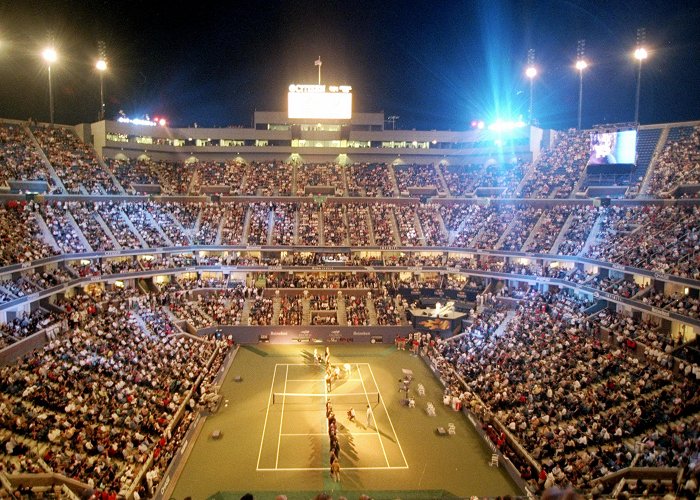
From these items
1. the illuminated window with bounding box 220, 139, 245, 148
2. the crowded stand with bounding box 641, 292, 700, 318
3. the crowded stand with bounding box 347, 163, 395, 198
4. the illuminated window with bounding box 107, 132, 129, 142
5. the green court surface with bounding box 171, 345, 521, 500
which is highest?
the illuminated window with bounding box 220, 139, 245, 148

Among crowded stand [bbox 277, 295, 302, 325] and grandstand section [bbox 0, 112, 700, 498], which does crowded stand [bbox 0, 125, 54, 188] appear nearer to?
grandstand section [bbox 0, 112, 700, 498]

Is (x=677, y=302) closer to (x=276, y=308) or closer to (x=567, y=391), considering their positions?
(x=567, y=391)

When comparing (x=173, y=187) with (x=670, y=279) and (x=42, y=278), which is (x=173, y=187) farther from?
(x=670, y=279)

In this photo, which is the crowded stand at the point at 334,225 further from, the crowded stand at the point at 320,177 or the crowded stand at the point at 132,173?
the crowded stand at the point at 132,173

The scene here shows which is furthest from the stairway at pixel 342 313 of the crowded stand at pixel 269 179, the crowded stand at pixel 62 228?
the crowded stand at pixel 62 228

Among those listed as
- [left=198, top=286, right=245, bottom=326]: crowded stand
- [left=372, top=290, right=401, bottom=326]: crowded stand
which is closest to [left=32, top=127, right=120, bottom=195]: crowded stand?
[left=198, top=286, right=245, bottom=326]: crowded stand

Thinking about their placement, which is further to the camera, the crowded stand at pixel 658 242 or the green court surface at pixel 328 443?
the crowded stand at pixel 658 242
